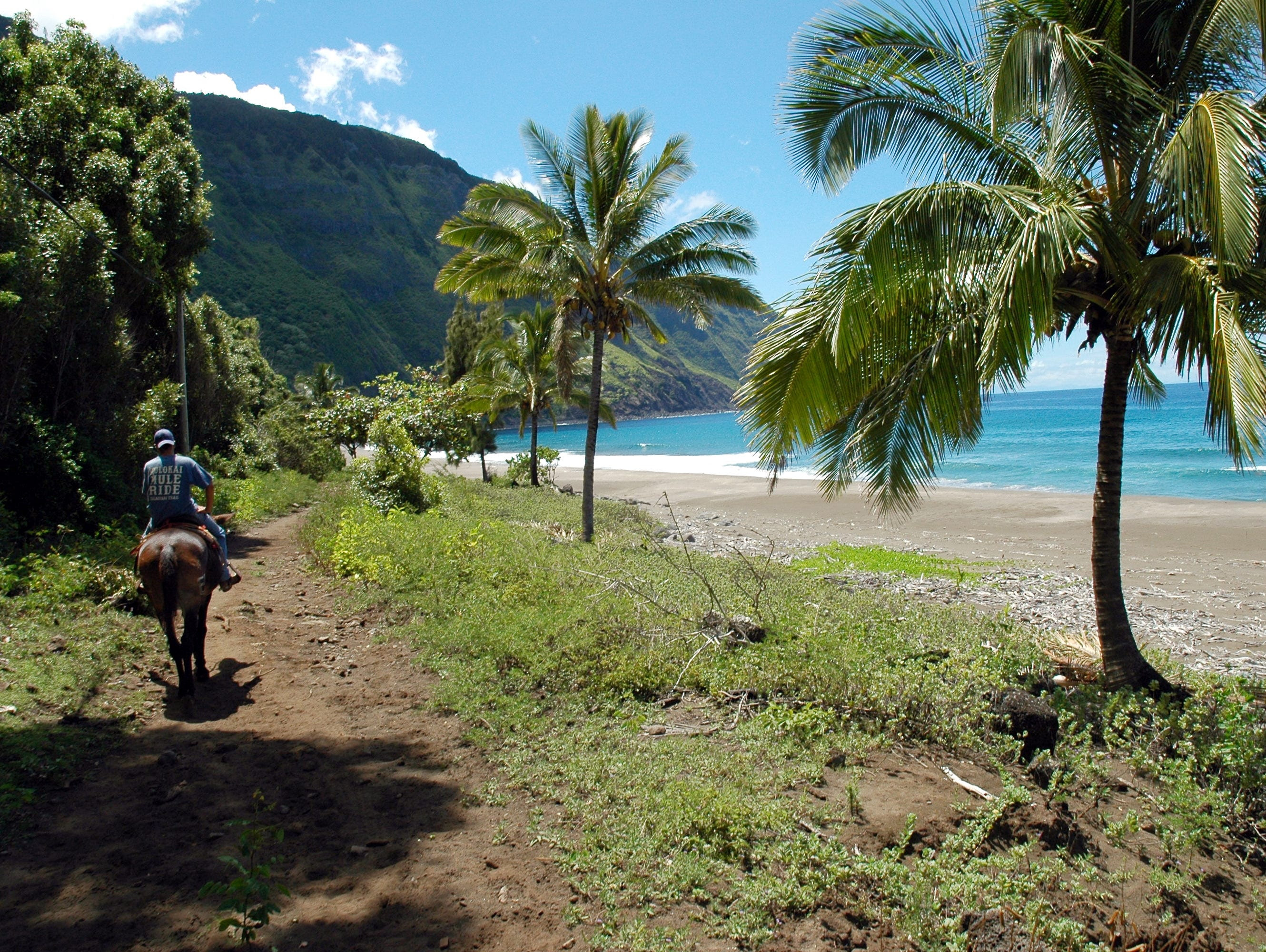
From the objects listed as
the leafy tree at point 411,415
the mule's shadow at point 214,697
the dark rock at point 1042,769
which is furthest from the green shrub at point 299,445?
the dark rock at point 1042,769

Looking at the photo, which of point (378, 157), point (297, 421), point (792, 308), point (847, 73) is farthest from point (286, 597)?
point (378, 157)

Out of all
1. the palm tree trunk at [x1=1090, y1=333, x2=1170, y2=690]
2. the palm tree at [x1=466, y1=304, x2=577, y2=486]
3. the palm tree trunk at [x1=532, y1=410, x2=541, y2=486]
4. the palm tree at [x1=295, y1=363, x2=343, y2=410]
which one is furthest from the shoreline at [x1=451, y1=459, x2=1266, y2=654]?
the palm tree at [x1=295, y1=363, x2=343, y2=410]

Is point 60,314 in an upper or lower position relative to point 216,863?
upper

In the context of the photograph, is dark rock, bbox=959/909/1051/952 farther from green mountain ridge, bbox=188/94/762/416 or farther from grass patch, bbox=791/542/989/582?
green mountain ridge, bbox=188/94/762/416

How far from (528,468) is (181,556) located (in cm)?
2359

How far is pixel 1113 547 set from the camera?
19.8 ft

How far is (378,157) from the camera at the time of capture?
133750 mm

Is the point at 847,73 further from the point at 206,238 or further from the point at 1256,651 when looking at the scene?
the point at 206,238

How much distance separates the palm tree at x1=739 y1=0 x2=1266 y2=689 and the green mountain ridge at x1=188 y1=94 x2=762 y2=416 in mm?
69751

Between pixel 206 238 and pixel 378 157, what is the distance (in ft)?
447

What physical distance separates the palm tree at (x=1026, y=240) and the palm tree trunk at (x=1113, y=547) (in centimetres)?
2

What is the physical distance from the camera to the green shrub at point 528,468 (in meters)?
28.7

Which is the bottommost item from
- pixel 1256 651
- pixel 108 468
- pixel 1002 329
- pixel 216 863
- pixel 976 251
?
pixel 1256 651

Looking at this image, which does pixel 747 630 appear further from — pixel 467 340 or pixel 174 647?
pixel 467 340
